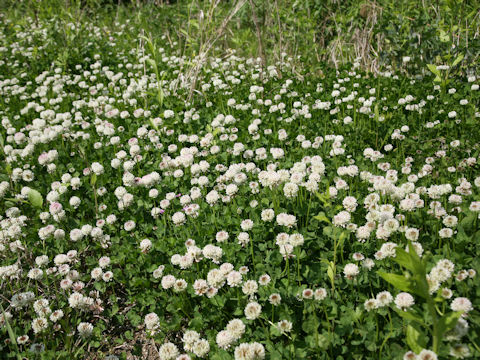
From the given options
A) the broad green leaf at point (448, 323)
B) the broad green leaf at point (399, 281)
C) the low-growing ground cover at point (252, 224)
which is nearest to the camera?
the broad green leaf at point (448, 323)

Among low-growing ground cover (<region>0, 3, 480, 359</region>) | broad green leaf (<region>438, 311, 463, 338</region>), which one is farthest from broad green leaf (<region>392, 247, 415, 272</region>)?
broad green leaf (<region>438, 311, 463, 338</region>)

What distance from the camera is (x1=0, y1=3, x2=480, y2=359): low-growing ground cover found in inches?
82.1

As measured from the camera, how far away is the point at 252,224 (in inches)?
107

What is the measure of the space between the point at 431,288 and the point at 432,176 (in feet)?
4.72

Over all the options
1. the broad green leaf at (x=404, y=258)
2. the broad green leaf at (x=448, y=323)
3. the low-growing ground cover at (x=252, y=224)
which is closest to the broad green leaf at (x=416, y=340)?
the low-growing ground cover at (x=252, y=224)

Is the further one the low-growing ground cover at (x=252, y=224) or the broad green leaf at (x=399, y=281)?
the low-growing ground cover at (x=252, y=224)

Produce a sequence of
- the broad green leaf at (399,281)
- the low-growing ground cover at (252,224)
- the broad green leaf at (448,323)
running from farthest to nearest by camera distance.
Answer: the low-growing ground cover at (252,224)
the broad green leaf at (399,281)
the broad green leaf at (448,323)

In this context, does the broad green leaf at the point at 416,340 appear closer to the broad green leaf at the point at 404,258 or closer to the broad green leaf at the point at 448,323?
the broad green leaf at the point at 448,323

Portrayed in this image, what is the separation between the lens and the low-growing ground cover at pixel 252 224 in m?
2.09

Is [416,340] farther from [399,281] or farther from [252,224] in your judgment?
[252,224]

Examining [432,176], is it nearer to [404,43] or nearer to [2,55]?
[404,43]

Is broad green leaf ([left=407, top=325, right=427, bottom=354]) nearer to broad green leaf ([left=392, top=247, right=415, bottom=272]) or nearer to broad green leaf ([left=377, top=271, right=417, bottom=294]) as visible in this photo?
broad green leaf ([left=377, top=271, right=417, bottom=294])

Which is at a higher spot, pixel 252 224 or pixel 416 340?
pixel 416 340

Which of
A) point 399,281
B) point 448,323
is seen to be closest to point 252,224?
point 399,281
